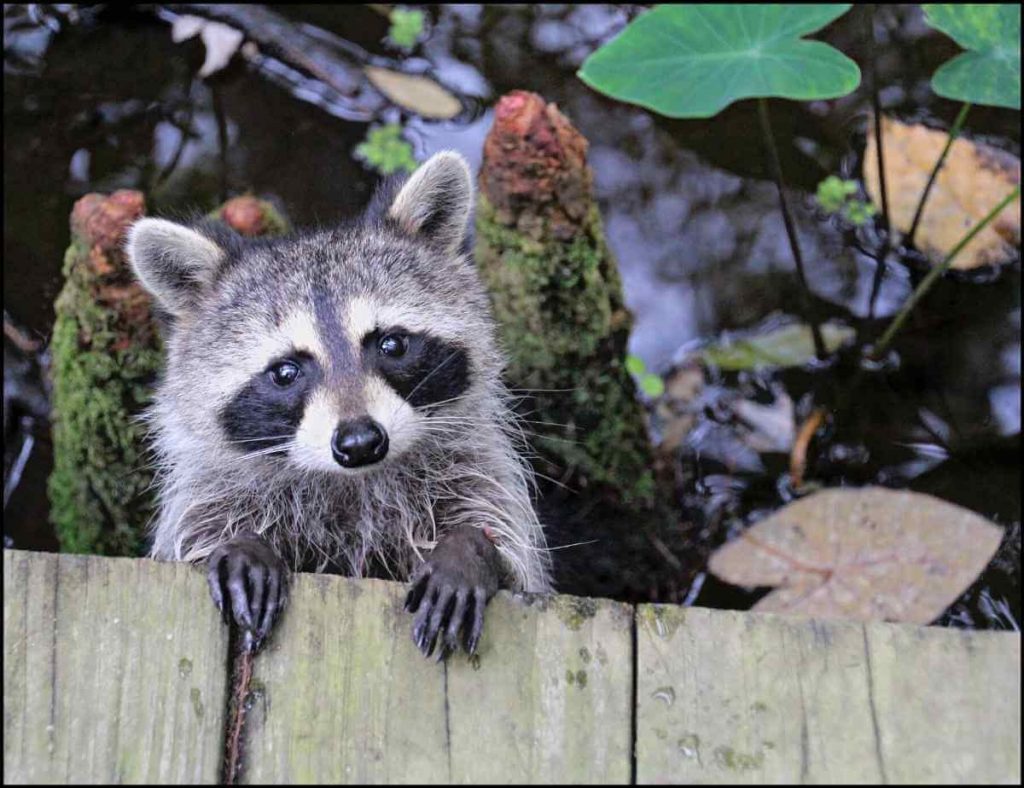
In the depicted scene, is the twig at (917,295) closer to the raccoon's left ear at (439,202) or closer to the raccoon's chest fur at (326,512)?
the raccoon's left ear at (439,202)

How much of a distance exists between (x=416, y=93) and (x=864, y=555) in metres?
2.53

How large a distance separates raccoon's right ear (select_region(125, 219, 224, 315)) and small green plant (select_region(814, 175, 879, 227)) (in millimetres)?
2493

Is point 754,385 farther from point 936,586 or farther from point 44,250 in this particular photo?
point 44,250

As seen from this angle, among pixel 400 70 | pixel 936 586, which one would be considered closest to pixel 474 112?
pixel 400 70

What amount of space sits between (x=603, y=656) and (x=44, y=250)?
3074 millimetres

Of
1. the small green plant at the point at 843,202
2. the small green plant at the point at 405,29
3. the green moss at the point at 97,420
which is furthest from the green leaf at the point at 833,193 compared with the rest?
the green moss at the point at 97,420

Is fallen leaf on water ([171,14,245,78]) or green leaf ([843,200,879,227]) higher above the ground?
fallen leaf on water ([171,14,245,78])

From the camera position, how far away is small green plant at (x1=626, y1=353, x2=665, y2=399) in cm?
400

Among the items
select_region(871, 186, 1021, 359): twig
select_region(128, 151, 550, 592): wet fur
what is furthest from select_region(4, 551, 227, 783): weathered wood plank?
select_region(871, 186, 1021, 359): twig

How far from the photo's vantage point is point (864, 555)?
3.55 meters

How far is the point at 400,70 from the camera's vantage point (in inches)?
182

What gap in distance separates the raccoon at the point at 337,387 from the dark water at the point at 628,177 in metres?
1.27

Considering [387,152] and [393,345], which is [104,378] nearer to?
[393,345]

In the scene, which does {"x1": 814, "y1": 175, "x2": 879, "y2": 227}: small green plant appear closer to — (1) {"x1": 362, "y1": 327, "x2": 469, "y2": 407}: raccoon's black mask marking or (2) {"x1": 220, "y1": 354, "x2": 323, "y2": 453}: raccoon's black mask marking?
(1) {"x1": 362, "y1": 327, "x2": 469, "y2": 407}: raccoon's black mask marking
